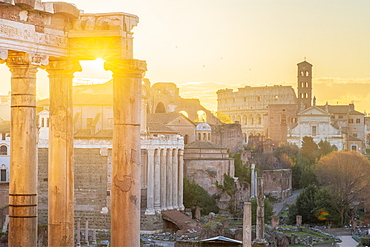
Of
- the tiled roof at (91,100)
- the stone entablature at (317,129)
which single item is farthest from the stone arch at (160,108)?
the tiled roof at (91,100)

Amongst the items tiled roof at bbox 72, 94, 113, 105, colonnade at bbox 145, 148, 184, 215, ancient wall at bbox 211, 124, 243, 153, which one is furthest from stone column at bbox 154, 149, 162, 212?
ancient wall at bbox 211, 124, 243, 153

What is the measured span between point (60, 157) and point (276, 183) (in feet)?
147

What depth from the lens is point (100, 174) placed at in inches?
1406

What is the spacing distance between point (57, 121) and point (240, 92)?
102190 mm

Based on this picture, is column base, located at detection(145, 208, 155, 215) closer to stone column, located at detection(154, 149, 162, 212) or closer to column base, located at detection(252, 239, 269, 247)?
stone column, located at detection(154, 149, 162, 212)

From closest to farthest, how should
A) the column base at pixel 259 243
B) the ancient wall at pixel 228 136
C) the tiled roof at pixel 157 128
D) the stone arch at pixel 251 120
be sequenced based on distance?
1. the column base at pixel 259 243
2. the tiled roof at pixel 157 128
3. the ancient wall at pixel 228 136
4. the stone arch at pixel 251 120

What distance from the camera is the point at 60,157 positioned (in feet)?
27.5

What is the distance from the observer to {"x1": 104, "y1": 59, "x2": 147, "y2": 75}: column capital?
27.0ft

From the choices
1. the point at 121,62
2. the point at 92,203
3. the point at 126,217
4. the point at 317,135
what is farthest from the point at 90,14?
the point at 317,135

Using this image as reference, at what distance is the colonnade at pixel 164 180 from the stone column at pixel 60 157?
26777 millimetres

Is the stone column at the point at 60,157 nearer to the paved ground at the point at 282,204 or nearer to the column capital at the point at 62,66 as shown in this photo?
the column capital at the point at 62,66

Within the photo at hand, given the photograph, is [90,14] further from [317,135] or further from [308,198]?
[317,135]

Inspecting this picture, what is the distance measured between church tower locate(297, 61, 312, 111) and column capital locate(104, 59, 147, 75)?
281 feet

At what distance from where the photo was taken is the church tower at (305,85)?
93000mm
